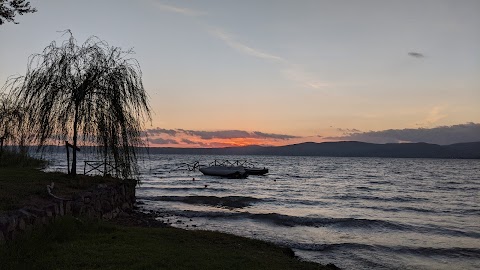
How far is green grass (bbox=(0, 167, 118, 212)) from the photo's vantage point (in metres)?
12.4

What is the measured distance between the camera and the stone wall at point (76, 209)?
1009 cm

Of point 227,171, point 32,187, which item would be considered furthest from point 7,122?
point 227,171

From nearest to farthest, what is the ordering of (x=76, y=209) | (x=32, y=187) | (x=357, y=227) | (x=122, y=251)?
(x=122, y=251) → (x=76, y=209) → (x=32, y=187) → (x=357, y=227)

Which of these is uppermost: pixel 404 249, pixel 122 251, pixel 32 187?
pixel 32 187

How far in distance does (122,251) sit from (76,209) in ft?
17.1

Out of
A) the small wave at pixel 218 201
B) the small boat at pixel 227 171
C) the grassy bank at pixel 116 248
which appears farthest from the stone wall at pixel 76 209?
the small boat at pixel 227 171

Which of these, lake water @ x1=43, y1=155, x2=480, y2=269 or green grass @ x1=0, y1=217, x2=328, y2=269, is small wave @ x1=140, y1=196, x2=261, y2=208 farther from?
green grass @ x1=0, y1=217, x2=328, y2=269

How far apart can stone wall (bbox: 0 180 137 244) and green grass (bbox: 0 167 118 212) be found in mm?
606

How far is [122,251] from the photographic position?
10367 millimetres

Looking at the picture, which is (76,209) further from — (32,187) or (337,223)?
(337,223)

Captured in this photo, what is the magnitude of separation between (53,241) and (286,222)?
16900 millimetres

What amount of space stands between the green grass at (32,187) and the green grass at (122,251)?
61.0 inches

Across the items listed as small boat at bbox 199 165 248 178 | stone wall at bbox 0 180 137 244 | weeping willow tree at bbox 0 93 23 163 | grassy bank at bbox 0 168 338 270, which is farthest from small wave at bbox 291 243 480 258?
small boat at bbox 199 165 248 178

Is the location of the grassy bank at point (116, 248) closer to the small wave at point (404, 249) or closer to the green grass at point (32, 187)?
the green grass at point (32, 187)
